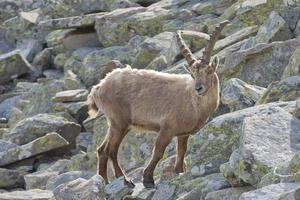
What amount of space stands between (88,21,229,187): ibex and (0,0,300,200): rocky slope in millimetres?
559

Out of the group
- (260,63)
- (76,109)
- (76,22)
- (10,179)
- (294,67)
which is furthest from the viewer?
(76,22)

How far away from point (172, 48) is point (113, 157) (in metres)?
11.8

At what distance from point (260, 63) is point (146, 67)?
8354 mm

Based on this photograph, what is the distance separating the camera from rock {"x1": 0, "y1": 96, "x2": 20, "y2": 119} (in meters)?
36.0

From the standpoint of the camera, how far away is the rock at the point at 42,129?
26.6 m

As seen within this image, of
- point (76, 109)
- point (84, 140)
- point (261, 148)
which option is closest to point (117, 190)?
point (261, 148)

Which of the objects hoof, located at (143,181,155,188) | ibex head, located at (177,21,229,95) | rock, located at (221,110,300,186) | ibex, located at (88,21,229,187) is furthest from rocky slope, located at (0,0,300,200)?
ibex head, located at (177,21,229,95)

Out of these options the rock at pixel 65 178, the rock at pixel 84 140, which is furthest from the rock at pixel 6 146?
the rock at pixel 65 178

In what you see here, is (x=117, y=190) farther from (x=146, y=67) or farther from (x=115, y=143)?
(x=146, y=67)

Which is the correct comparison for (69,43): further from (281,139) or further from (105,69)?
(281,139)

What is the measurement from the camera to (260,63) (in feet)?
74.0

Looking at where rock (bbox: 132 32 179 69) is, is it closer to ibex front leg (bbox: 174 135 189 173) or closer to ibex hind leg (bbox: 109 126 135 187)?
ibex hind leg (bbox: 109 126 135 187)

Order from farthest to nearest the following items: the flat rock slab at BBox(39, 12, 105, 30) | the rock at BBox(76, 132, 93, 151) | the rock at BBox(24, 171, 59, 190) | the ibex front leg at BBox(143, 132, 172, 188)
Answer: the flat rock slab at BBox(39, 12, 105, 30) < the rock at BBox(76, 132, 93, 151) < the rock at BBox(24, 171, 59, 190) < the ibex front leg at BBox(143, 132, 172, 188)

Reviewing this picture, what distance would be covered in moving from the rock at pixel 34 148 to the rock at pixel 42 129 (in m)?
1.37
